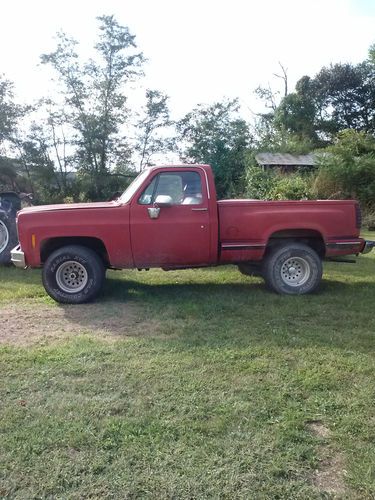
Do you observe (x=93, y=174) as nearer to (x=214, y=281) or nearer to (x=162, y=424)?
(x=214, y=281)

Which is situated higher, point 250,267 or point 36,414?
point 250,267

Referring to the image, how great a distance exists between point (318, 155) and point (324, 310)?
1651cm

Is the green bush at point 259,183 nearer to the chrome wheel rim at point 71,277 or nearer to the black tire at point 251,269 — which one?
the black tire at point 251,269

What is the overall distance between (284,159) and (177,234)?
71.0ft

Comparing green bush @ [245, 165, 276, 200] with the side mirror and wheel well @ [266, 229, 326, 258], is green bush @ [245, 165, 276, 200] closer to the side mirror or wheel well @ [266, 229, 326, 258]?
wheel well @ [266, 229, 326, 258]

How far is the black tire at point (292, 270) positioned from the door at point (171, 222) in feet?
3.32

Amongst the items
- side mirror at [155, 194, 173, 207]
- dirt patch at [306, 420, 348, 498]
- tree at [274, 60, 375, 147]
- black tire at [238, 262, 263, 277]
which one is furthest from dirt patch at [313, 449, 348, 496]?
tree at [274, 60, 375, 147]

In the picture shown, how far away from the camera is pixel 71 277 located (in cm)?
678

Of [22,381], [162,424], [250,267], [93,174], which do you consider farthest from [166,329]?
[93,174]

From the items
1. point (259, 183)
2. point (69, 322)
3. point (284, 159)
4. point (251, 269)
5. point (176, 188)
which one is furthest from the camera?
point (284, 159)

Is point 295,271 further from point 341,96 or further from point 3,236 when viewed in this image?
point 341,96

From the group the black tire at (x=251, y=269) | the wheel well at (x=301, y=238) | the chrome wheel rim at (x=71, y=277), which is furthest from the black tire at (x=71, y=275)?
the wheel well at (x=301, y=238)

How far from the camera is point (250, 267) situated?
26.1ft

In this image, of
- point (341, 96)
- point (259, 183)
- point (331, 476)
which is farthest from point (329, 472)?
point (341, 96)
